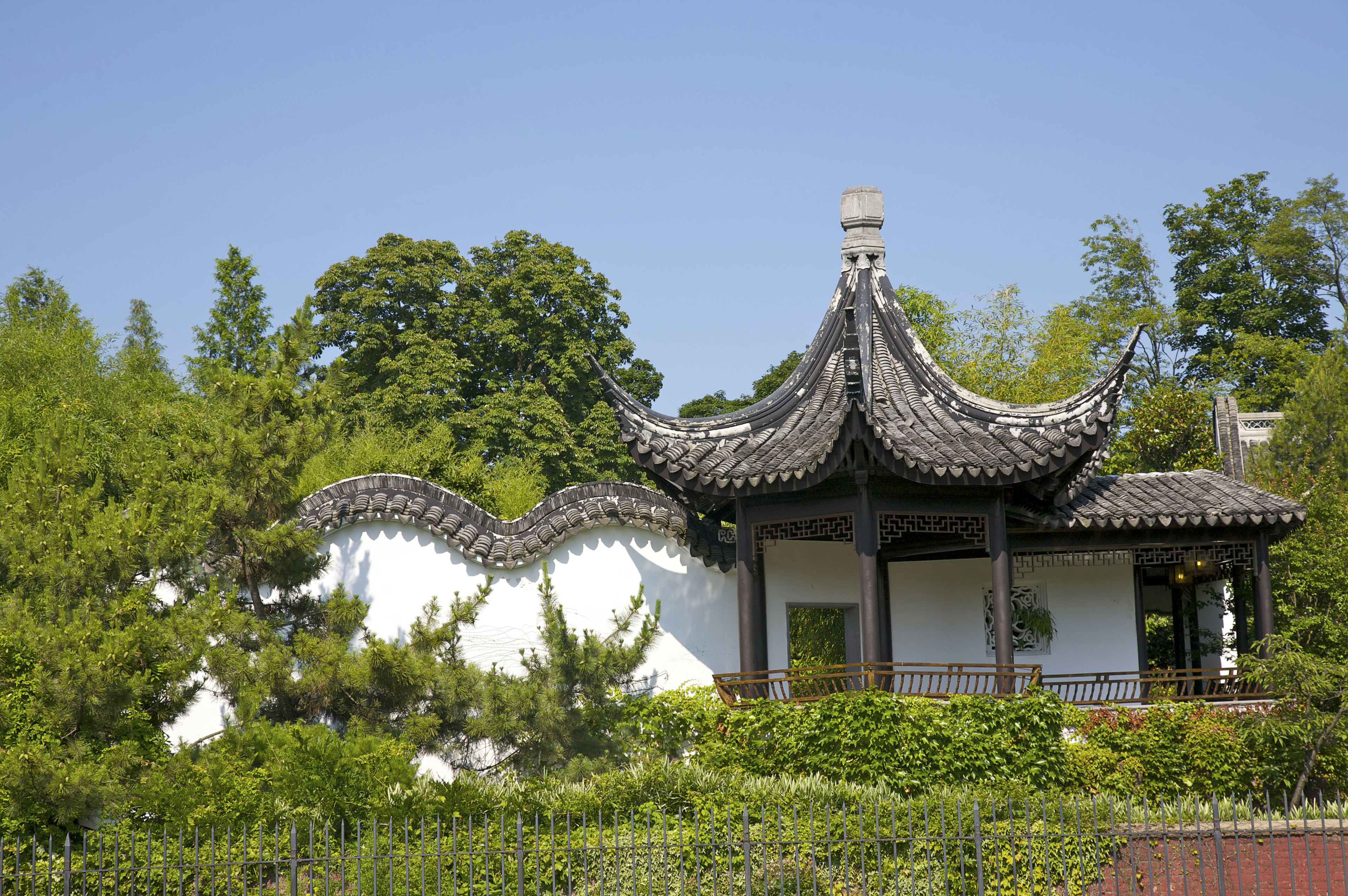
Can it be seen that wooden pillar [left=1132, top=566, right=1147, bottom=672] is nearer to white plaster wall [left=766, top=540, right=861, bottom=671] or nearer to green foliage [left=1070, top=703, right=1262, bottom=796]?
green foliage [left=1070, top=703, right=1262, bottom=796]

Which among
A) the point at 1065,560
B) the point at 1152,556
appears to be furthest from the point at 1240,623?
the point at 1065,560

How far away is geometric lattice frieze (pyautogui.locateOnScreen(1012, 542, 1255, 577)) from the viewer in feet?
37.3

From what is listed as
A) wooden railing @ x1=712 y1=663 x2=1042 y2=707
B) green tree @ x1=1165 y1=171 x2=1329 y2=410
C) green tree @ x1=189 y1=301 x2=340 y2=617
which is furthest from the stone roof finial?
green tree @ x1=1165 y1=171 x2=1329 y2=410

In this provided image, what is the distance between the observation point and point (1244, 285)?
27812mm

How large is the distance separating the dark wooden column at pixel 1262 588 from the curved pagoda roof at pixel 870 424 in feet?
5.35

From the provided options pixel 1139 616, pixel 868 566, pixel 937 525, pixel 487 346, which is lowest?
pixel 1139 616

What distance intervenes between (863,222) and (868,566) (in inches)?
162

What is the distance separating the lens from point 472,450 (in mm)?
22031

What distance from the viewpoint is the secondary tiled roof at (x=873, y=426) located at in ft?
30.9

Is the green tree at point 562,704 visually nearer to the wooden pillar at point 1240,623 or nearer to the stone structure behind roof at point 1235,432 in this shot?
the wooden pillar at point 1240,623

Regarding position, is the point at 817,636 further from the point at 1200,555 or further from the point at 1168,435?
the point at 1168,435

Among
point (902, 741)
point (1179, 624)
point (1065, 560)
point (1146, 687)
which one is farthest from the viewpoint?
point (1179, 624)

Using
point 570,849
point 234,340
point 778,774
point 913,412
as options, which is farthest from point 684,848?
point 234,340

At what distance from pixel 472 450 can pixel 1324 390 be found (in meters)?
14.0
